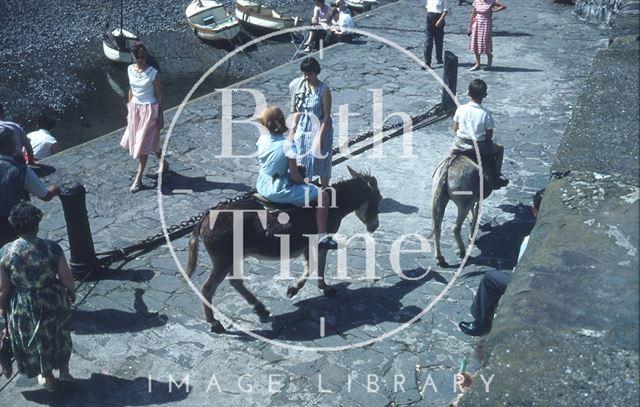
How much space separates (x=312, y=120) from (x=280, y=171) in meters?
1.69

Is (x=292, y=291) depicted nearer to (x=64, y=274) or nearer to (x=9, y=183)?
(x=64, y=274)

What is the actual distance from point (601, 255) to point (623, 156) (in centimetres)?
101

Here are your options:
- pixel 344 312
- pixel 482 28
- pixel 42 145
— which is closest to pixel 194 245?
pixel 344 312

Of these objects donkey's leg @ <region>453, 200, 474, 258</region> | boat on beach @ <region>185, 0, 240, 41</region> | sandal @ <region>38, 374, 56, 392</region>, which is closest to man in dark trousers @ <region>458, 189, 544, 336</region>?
donkey's leg @ <region>453, 200, 474, 258</region>

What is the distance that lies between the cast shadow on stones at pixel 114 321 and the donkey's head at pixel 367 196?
2441 mm

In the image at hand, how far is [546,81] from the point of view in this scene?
1547 centimetres

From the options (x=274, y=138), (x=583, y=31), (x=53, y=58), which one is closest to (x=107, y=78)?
(x=53, y=58)

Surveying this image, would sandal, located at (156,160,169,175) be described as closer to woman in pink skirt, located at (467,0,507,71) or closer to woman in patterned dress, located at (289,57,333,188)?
woman in patterned dress, located at (289,57,333,188)

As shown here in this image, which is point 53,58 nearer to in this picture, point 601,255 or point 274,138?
point 274,138

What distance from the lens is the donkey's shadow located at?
8.17m

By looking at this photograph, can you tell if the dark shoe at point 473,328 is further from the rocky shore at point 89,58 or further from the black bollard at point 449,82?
the rocky shore at point 89,58

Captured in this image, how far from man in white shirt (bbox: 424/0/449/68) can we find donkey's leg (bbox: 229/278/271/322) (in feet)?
30.2

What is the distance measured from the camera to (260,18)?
94.8 feet

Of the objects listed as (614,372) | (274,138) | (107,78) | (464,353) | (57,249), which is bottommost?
(107,78)
